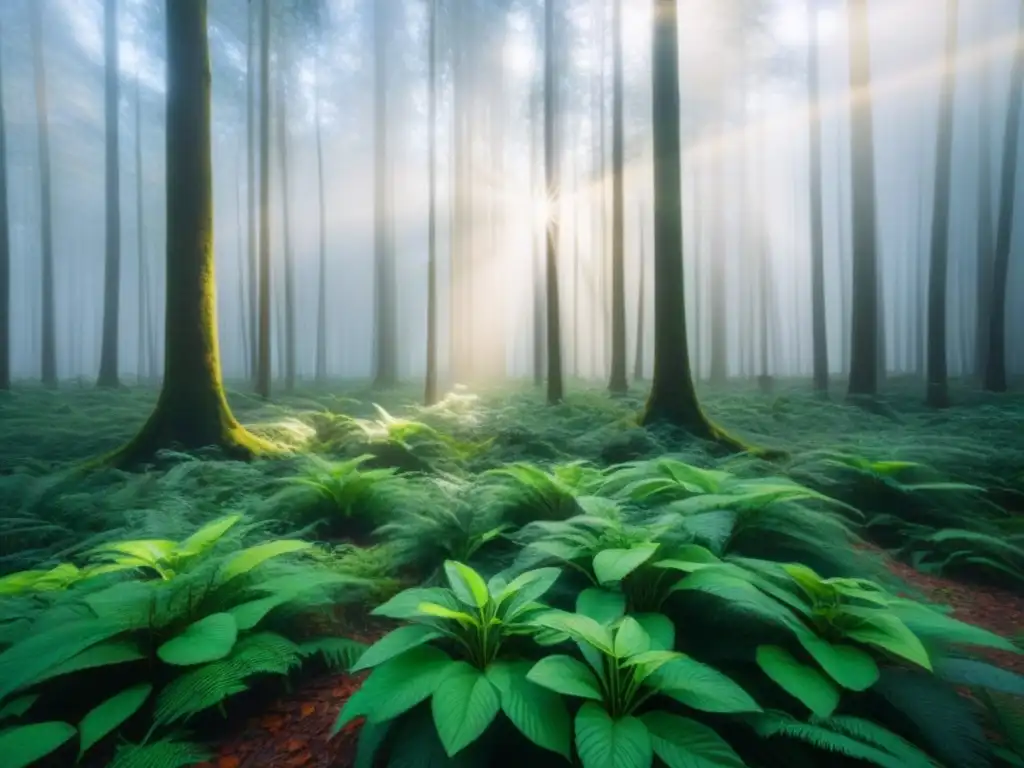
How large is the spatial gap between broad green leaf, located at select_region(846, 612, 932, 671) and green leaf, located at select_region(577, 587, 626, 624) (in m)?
0.91

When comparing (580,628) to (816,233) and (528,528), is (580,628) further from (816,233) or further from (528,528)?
(816,233)

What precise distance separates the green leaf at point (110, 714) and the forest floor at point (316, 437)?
1.22 ft

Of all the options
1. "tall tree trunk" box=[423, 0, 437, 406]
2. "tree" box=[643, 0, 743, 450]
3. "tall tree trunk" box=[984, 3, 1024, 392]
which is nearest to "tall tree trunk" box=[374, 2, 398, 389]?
"tall tree trunk" box=[423, 0, 437, 406]

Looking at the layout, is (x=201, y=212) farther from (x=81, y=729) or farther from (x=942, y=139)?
(x=942, y=139)

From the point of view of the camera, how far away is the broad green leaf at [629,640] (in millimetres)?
1843

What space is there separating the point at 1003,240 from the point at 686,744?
683 inches

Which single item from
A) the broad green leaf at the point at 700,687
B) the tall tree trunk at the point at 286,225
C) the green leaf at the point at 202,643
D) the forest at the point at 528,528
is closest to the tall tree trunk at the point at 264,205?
the forest at the point at 528,528

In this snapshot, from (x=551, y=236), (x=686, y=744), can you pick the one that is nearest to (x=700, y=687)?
(x=686, y=744)

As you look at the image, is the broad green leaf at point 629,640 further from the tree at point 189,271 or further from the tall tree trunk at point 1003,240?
the tall tree trunk at point 1003,240

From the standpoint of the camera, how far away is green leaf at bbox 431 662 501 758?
1622 mm

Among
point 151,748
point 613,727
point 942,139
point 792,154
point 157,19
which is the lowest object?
point 151,748

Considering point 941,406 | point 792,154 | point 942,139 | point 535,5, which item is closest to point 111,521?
point 941,406

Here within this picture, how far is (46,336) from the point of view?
19.4 meters

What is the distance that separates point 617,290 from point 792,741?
14364mm
